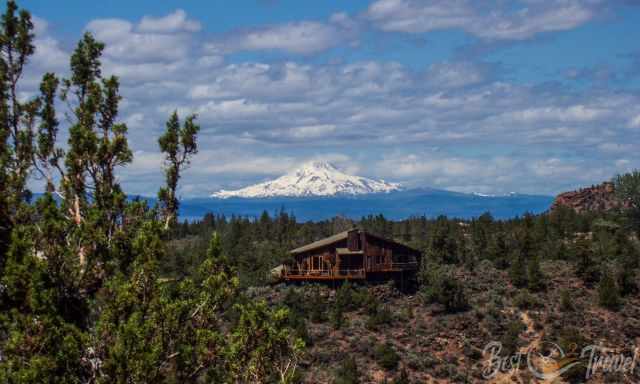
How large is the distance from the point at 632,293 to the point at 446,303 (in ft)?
54.2

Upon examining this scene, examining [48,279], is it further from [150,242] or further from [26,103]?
[26,103]

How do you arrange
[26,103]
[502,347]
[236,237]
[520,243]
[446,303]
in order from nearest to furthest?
[26,103]
[502,347]
[446,303]
[520,243]
[236,237]

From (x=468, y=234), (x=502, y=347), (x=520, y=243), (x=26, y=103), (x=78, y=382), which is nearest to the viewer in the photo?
(x=78, y=382)

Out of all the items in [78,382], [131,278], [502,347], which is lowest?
[502,347]

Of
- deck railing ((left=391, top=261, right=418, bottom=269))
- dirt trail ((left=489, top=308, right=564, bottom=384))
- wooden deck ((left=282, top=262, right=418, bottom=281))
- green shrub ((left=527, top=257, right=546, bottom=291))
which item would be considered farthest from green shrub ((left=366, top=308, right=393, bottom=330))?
green shrub ((left=527, top=257, right=546, bottom=291))

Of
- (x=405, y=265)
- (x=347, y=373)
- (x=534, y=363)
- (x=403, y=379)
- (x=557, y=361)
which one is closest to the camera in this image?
(x=403, y=379)

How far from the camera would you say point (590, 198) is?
138625 mm

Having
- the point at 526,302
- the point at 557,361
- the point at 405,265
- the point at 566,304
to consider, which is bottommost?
the point at 557,361

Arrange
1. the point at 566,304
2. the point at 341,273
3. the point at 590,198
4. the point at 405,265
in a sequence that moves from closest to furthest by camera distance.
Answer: the point at 566,304 → the point at 341,273 → the point at 405,265 → the point at 590,198

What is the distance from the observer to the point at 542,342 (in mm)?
55000

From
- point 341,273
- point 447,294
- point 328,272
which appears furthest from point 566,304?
point 328,272

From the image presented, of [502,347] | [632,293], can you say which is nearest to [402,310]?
[502,347]

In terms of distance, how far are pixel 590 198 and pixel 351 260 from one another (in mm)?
83618

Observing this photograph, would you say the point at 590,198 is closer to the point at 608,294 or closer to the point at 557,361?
the point at 608,294
